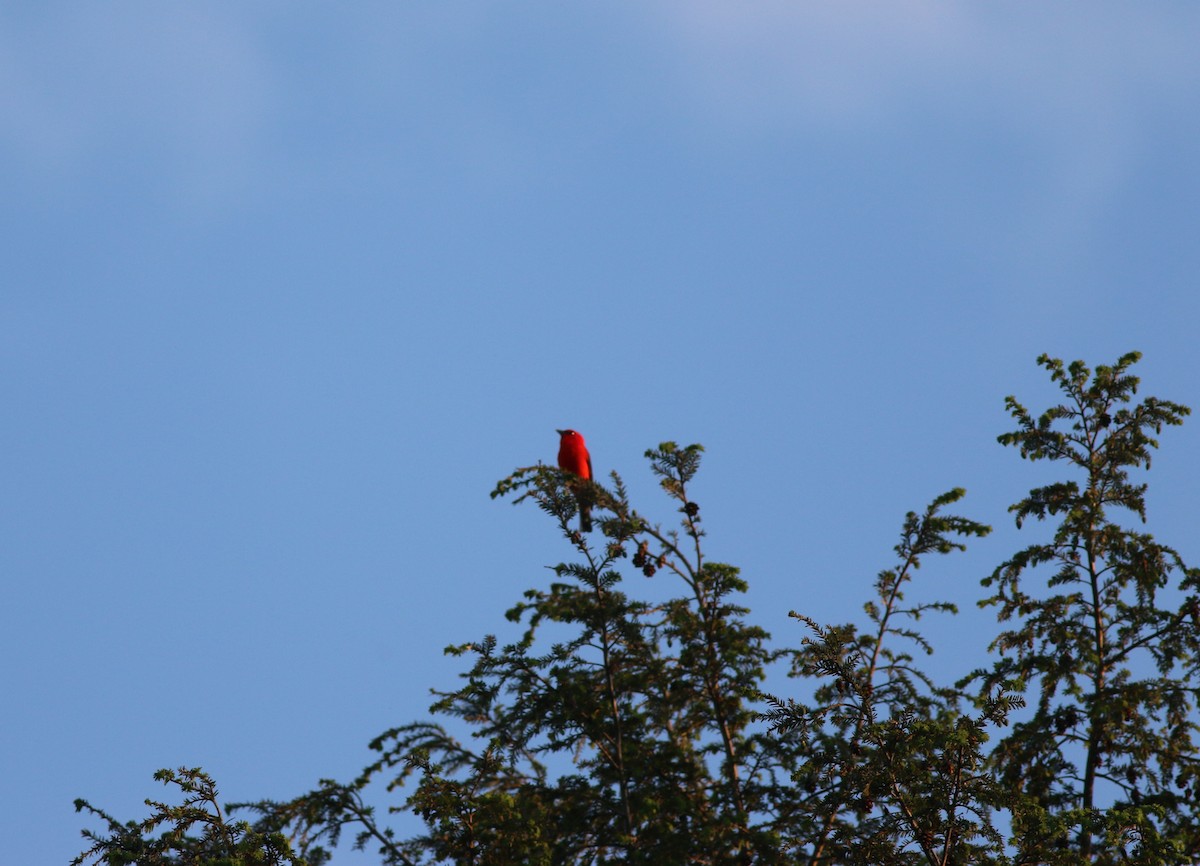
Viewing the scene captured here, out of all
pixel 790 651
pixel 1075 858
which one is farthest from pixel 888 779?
pixel 1075 858

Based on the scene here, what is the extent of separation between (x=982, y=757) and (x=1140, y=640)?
543cm

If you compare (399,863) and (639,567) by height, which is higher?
(639,567)

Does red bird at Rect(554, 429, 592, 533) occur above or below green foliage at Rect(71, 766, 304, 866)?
above

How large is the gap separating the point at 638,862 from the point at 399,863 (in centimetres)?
257

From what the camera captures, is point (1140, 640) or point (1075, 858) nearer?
point (1075, 858)

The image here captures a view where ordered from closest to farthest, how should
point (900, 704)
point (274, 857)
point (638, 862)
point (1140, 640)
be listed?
1. point (638, 862)
2. point (274, 857)
3. point (900, 704)
4. point (1140, 640)

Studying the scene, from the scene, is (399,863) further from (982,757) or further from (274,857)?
(982,757)

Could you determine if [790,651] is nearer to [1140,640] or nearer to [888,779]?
[888,779]

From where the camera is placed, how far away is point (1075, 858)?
13.4 metres

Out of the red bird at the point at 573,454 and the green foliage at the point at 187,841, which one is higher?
the red bird at the point at 573,454

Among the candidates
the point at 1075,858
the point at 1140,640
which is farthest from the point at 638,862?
the point at 1140,640

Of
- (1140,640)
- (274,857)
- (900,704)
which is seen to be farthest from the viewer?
(1140,640)

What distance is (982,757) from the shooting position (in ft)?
40.0

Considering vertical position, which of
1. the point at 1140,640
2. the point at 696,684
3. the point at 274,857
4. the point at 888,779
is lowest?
the point at 274,857
